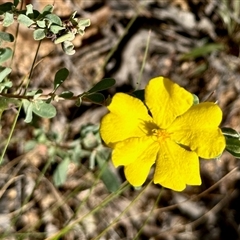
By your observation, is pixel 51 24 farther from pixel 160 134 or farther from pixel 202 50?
pixel 202 50

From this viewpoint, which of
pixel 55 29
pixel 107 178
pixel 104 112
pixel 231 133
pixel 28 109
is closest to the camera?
pixel 55 29

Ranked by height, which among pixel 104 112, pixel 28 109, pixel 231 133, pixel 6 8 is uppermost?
pixel 6 8

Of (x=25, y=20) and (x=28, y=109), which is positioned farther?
(x=28, y=109)

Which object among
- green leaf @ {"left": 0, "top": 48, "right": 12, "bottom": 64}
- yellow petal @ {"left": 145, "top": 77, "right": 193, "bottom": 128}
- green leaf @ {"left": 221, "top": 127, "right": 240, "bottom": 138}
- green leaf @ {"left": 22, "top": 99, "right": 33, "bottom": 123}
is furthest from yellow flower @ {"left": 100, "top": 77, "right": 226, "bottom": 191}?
green leaf @ {"left": 0, "top": 48, "right": 12, "bottom": 64}

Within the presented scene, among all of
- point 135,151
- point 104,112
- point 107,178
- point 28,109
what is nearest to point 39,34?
point 28,109

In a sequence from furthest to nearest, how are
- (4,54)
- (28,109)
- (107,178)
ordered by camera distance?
(107,178), (4,54), (28,109)

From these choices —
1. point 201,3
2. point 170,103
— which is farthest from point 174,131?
point 201,3

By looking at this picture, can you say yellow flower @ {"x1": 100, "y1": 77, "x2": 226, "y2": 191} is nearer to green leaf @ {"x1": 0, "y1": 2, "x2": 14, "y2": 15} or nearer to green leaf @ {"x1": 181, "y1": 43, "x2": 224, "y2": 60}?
green leaf @ {"x1": 0, "y1": 2, "x2": 14, "y2": 15}
